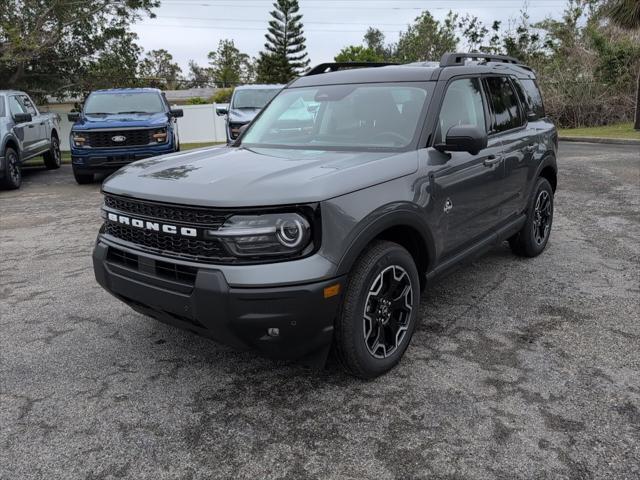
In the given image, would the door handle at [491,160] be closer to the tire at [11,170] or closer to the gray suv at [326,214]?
the gray suv at [326,214]

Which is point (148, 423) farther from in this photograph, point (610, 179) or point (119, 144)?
point (610, 179)

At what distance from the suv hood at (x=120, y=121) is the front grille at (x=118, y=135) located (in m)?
0.11

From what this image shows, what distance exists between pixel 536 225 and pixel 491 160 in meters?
1.57

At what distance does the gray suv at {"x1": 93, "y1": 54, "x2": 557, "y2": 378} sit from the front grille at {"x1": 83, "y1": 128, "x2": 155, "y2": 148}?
6.58 m

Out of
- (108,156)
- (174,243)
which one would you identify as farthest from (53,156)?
(174,243)

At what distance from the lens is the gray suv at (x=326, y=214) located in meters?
2.62

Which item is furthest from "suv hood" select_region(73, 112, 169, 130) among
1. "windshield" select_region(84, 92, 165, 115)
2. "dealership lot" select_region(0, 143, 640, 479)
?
"dealership lot" select_region(0, 143, 640, 479)

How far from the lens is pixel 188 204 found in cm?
271

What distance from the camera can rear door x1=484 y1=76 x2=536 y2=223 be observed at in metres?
4.38

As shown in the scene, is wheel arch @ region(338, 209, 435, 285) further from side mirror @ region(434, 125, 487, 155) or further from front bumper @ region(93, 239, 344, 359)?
side mirror @ region(434, 125, 487, 155)

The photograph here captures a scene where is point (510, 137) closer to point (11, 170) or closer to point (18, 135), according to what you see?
point (11, 170)

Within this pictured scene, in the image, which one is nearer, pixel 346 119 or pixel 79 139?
pixel 346 119

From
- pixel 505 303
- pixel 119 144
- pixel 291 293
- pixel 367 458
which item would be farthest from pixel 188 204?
pixel 119 144

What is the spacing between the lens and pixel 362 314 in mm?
2902
